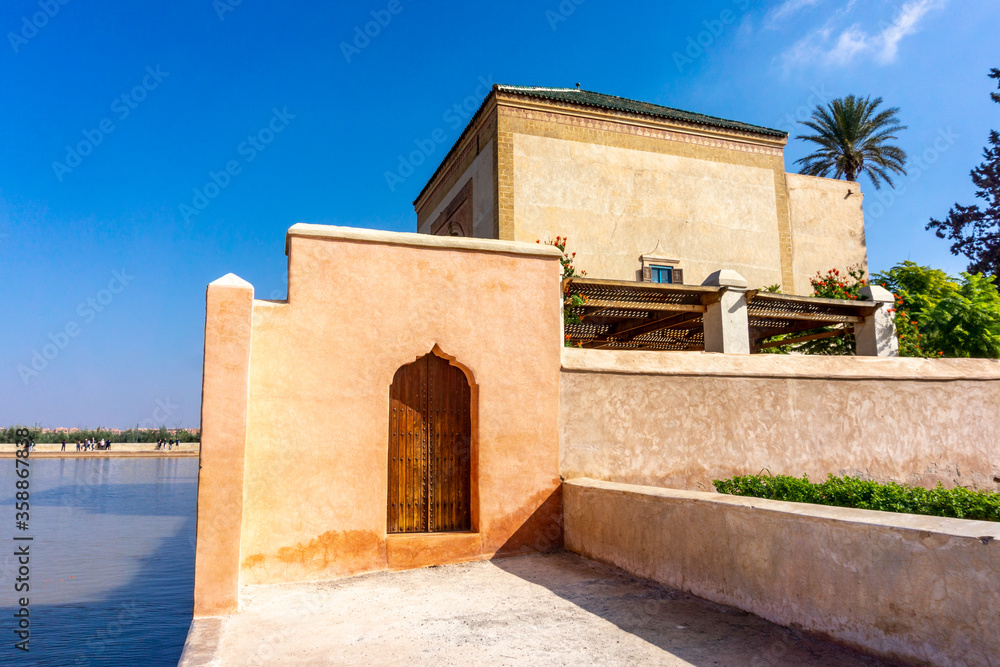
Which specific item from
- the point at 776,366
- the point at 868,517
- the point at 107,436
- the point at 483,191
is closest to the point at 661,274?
the point at 483,191

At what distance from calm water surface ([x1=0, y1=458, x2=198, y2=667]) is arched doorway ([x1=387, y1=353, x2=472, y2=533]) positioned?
9.06ft

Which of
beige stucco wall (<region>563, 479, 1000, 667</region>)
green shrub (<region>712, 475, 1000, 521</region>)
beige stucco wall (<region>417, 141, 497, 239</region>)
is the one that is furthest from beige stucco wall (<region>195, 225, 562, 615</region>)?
beige stucco wall (<region>417, 141, 497, 239</region>)

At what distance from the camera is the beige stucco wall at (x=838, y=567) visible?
3148mm

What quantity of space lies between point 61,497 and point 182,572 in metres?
14.1

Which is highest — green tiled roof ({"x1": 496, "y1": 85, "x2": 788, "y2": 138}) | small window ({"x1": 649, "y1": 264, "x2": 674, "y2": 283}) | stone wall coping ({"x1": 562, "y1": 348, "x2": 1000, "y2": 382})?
green tiled roof ({"x1": 496, "y1": 85, "x2": 788, "y2": 138})

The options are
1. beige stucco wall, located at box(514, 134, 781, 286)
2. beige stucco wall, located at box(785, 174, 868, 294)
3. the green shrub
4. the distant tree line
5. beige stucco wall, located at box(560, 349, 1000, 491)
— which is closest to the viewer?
the green shrub

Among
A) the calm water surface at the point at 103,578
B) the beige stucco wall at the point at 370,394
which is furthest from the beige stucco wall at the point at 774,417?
the calm water surface at the point at 103,578

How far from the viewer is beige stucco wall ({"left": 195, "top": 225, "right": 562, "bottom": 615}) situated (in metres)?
5.98

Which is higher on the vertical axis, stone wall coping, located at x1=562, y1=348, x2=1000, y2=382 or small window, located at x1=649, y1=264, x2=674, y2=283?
small window, located at x1=649, y1=264, x2=674, y2=283

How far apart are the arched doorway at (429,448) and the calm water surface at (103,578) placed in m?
2.76

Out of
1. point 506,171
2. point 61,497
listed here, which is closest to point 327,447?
point 506,171

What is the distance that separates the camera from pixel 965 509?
546 centimetres

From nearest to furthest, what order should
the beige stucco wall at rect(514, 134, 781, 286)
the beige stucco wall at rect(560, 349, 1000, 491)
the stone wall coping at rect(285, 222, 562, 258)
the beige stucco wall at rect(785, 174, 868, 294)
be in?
the stone wall coping at rect(285, 222, 562, 258)
the beige stucco wall at rect(560, 349, 1000, 491)
the beige stucco wall at rect(514, 134, 781, 286)
the beige stucco wall at rect(785, 174, 868, 294)

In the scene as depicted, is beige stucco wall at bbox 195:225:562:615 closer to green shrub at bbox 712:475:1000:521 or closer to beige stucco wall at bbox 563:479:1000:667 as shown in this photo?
beige stucco wall at bbox 563:479:1000:667
